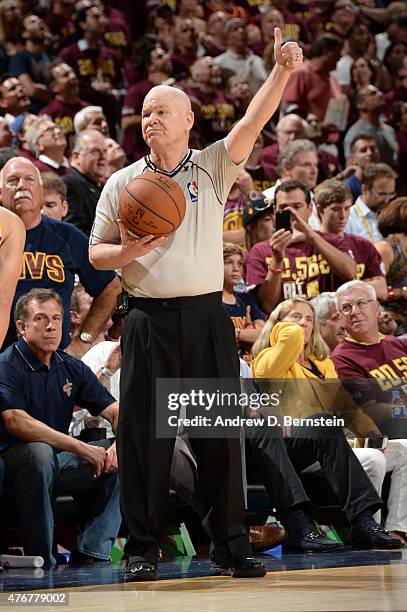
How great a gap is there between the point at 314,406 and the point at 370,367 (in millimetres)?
655

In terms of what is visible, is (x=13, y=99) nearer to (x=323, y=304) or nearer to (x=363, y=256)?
(x=363, y=256)

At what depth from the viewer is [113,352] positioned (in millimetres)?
6566

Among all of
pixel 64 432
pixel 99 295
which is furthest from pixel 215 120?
pixel 64 432

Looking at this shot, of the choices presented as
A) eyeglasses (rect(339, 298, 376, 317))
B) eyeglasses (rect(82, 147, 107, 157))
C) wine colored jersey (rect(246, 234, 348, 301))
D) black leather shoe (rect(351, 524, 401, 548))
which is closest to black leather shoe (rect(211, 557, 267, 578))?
black leather shoe (rect(351, 524, 401, 548))

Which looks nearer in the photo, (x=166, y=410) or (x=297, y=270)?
(x=166, y=410)

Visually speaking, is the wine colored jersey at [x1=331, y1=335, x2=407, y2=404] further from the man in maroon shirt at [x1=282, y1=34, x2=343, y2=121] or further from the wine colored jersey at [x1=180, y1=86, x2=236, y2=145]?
the man in maroon shirt at [x1=282, y1=34, x2=343, y2=121]

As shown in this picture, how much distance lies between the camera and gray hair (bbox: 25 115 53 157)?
364 inches

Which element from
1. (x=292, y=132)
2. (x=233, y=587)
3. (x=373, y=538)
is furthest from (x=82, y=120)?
(x=233, y=587)

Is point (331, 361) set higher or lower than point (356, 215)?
lower

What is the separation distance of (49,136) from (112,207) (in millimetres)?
4501

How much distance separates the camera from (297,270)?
798 centimetres

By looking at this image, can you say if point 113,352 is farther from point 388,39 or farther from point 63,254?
point 388,39

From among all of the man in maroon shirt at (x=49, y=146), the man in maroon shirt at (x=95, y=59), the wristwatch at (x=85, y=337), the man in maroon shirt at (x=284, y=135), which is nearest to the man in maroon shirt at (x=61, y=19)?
the man in maroon shirt at (x=95, y=59)

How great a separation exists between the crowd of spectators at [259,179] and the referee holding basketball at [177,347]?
700 millimetres
